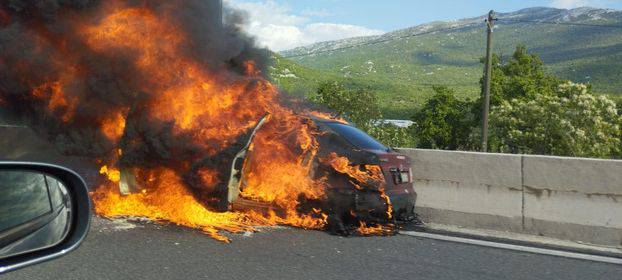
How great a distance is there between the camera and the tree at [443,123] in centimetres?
6119

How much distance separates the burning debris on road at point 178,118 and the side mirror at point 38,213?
4.52 metres

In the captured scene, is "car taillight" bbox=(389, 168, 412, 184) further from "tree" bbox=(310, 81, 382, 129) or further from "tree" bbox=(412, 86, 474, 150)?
"tree" bbox=(412, 86, 474, 150)

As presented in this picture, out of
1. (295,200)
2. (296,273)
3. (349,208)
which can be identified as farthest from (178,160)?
(296,273)

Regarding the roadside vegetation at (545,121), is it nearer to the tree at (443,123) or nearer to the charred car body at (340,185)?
the tree at (443,123)

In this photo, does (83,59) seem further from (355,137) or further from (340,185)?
(340,185)

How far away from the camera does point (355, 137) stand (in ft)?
24.7

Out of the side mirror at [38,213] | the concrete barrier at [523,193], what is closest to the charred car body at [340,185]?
the concrete barrier at [523,193]

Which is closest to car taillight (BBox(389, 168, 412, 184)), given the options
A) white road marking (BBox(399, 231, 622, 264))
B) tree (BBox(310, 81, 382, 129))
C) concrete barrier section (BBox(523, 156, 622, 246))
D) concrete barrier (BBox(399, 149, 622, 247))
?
white road marking (BBox(399, 231, 622, 264))

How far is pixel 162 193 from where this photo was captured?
7914 millimetres

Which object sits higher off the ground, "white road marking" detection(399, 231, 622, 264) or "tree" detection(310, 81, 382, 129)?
"tree" detection(310, 81, 382, 129)

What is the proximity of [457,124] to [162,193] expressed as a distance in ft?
185

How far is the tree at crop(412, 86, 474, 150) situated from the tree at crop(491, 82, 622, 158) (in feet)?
47.7

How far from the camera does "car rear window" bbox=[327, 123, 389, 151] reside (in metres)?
7.36

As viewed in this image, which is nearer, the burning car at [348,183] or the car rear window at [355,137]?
the burning car at [348,183]
